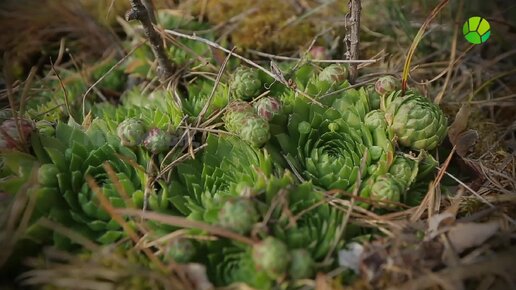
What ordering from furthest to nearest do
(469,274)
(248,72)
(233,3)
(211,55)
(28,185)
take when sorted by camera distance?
(233,3) < (211,55) < (248,72) < (28,185) < (469,274)

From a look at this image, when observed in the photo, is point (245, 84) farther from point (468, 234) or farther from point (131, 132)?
point (468, 234)

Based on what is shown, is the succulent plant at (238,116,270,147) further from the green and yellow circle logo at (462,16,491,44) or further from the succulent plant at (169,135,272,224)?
the green and yellow circle logo at (462,16,491,44)

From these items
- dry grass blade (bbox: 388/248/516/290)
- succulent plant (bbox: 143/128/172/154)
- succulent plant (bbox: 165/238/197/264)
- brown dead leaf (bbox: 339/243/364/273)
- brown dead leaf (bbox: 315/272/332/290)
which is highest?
succulent plant (bbox: 143/128/172/154)

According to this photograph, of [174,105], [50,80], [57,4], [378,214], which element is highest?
[57,4]

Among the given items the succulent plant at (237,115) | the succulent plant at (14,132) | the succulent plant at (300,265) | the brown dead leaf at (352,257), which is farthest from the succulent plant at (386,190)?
the succulent plant at (14,132)

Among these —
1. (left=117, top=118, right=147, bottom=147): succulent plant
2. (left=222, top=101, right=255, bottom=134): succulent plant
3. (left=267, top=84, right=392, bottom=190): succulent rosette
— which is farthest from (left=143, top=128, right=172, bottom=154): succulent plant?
(left=267, top=84, right=392, bottom=190): succulent rosette

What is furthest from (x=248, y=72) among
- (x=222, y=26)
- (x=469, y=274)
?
(x=469, y=274)

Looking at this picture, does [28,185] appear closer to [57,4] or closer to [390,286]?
[390,286]
